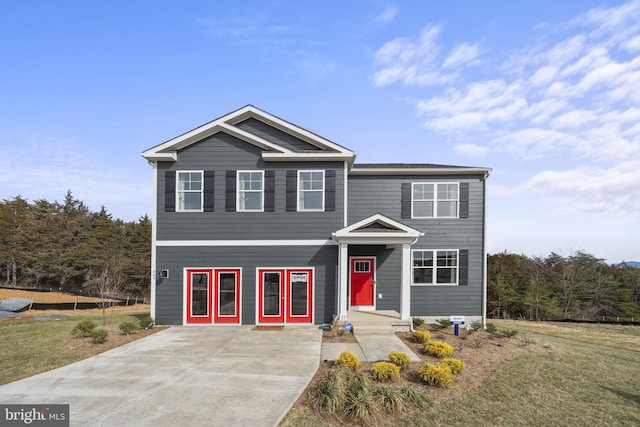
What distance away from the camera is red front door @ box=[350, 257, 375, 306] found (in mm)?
14242

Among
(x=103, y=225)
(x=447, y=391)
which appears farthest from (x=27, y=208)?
(x=447, y=391)

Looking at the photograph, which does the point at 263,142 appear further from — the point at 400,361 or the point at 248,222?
the point at 400,361

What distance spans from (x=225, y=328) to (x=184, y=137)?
286 inches

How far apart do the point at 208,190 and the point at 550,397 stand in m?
11.8

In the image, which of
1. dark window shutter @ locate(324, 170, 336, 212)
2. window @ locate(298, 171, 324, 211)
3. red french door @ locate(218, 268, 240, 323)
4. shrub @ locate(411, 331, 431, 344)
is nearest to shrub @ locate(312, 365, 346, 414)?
shrub @ locate(411, 331, 431, 344)

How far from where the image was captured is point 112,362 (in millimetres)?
8656

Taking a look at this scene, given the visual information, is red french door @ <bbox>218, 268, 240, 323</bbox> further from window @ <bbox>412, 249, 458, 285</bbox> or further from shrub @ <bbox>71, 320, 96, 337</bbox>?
window @ <bbox>412, 249, 458, 285</bbox>

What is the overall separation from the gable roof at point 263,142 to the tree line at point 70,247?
20.3 metres

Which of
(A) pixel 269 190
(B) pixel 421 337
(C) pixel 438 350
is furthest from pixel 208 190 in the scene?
(C) pixel 438 350

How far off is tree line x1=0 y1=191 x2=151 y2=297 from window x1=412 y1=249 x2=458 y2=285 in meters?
25.4

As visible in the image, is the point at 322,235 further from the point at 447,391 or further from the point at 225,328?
the point at 447,391

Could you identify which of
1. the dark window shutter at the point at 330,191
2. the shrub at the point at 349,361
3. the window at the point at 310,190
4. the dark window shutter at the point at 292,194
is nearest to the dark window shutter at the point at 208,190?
the dark window shutter at the point at 292,194

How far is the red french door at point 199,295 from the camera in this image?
1309cm

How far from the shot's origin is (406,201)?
14.4 metres
